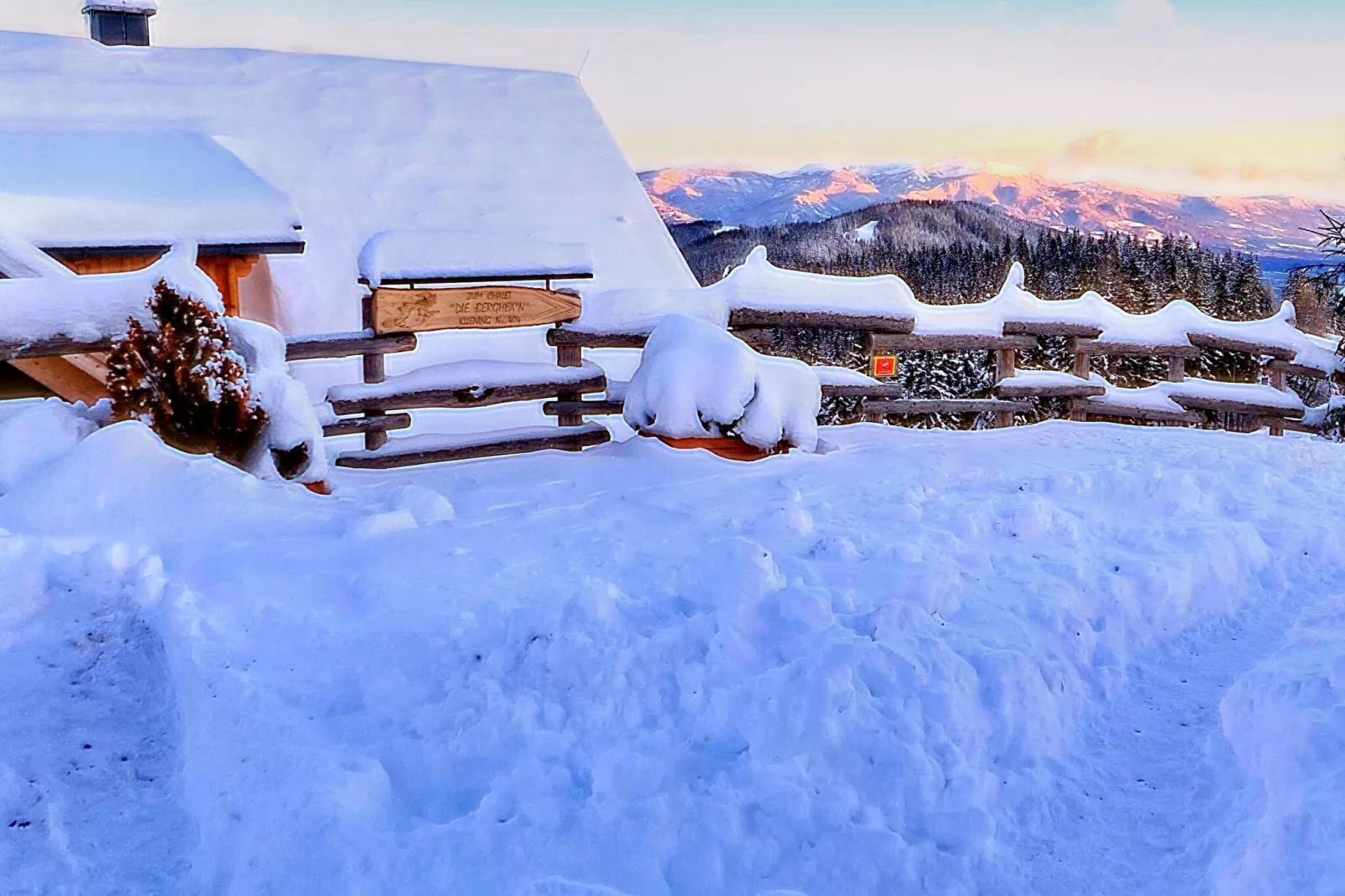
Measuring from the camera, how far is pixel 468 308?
822cm

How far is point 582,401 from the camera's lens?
879cm

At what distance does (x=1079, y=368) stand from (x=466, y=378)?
7.44 meters

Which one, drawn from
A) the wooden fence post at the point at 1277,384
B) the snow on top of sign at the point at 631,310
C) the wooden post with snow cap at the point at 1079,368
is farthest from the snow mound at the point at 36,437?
the wooden fence post at the point at 1277,384

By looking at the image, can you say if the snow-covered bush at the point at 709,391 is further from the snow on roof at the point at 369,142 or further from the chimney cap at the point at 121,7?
the chimney cap at the point at 121,7

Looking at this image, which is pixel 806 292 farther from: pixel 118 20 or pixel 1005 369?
pixel 118 20

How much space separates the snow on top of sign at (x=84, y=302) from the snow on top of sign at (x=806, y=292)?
175 inches

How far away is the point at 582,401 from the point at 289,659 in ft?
16.1

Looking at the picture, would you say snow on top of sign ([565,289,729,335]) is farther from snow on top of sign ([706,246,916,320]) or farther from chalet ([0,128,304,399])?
chalet ([0,128,304,399])

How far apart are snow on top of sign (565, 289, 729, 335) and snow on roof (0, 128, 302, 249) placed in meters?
3.36

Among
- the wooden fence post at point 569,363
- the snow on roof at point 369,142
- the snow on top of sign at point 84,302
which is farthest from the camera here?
the snow on roof at point 369,142

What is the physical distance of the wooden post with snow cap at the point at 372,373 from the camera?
26.4 ft

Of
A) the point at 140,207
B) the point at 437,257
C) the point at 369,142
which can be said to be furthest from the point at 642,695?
the point at 369,142

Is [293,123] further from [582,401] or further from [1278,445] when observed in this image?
[1278,445]

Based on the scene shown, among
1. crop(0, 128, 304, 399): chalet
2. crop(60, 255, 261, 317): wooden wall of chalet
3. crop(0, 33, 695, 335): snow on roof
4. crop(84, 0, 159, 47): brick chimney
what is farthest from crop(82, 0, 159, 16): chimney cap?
crop(60, 255, 261, 317): wooden wall of chalet
